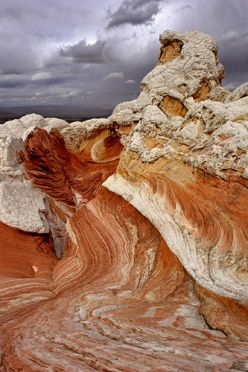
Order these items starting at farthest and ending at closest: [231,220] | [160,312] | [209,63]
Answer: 1. [209,63]
2. [231,220]
3. [160,312]

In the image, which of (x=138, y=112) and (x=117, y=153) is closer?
(x=138, y=112)

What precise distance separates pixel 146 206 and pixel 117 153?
10.3 meters

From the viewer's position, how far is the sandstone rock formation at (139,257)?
3887 mm

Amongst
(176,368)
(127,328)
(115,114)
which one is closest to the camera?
(176,368)

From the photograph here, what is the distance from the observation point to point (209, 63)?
14352mm

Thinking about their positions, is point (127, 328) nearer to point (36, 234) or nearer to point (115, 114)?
point (36, 234)

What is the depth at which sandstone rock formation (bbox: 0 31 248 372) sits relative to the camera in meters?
3.89

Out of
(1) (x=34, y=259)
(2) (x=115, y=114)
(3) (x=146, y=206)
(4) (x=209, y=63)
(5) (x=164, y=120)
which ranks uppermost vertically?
(4) (x=209, y=63)

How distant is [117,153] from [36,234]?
953cm

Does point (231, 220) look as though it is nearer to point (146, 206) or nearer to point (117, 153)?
point (146, 206)

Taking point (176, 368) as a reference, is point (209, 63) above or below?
above

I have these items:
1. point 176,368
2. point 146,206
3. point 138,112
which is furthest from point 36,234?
point 138,112

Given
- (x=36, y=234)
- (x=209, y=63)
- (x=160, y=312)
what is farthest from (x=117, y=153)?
(x=160, y=312)

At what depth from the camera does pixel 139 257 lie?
7.29m
